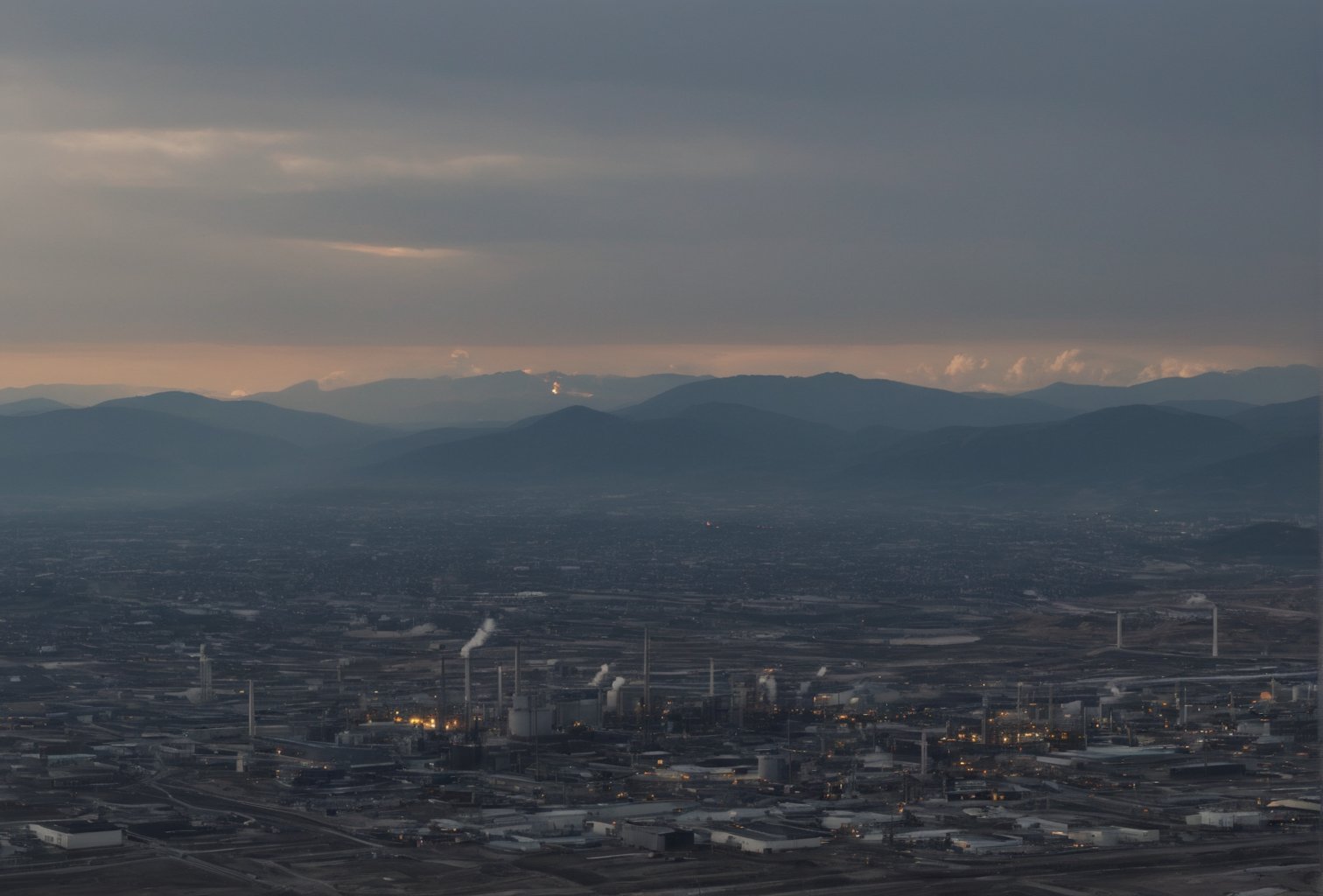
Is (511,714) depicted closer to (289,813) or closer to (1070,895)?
(289,813)

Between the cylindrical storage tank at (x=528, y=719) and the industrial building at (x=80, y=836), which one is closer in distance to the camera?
the industrial building at (x=80, y=836)

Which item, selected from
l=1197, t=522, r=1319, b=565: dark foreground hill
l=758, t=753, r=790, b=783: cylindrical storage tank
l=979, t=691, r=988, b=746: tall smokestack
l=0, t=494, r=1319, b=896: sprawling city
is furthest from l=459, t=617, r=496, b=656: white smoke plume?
l=1197, t=522, r=1319, b=565: dark foreground hill

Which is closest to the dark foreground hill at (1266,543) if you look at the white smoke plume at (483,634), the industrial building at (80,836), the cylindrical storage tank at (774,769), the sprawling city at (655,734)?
the sprawling city at (655,734)

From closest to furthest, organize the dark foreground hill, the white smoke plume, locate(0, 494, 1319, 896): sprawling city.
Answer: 1. locate(0, 494, 1319, 896): sprawling city
2. the white smoke plume
3. the dark foreground hill

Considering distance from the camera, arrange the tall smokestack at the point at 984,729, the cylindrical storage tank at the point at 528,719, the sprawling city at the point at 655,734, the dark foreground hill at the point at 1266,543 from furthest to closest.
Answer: the dark foreground hill at the point at 1266,543 → the tall smokestack at the point at 984,729 → the cylindrical storage tank at the point at 528,719 → the sprawling city at the point at 655,734

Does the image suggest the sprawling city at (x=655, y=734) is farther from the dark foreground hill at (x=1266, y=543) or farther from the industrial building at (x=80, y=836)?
the dark foreground hill at (x=1266, y=543)

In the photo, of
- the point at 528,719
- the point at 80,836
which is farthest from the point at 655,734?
the point at 80,836

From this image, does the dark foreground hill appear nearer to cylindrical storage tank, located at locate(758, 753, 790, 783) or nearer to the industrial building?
cylindrical storage tank, located at locate(758, 753, 790, 783)

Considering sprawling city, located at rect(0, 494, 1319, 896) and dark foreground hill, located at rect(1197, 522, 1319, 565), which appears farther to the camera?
dark foreground hill, located at rect(1197, 522, 1319, 565)

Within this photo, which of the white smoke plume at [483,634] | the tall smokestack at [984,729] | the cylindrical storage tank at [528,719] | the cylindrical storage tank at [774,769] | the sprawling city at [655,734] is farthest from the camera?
the white smoke plume at [483,634]

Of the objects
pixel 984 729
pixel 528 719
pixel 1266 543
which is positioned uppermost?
pixel 1266 543

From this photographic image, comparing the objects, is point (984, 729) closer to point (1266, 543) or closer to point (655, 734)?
point (655, 734)

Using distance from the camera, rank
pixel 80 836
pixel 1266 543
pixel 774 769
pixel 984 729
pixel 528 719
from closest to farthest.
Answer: pixel 80 836 < pixel 774 769 < pixel 528 719 < pixel 984 729 < pixel 1266 543

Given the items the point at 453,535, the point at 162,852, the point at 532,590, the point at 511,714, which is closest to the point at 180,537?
the point at 453,535
